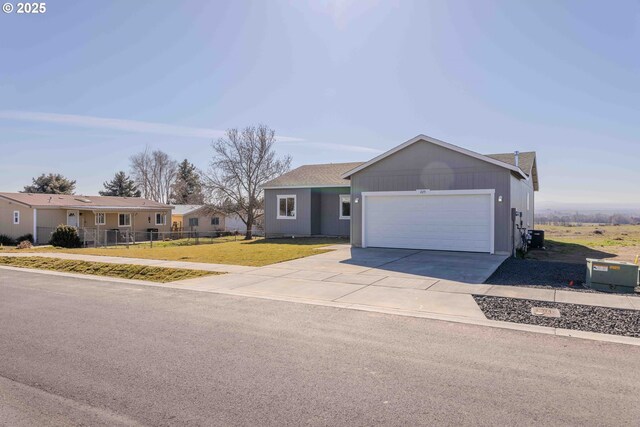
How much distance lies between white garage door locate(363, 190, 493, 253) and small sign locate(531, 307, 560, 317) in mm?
7995

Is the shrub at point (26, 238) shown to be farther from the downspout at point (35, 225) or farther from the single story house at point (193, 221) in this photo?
the single story house at point (193, 221)

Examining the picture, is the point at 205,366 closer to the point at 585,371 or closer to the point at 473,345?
the point at 473,345

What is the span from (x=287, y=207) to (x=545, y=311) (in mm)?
19366

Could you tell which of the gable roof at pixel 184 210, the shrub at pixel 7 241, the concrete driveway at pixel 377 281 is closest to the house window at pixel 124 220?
the gable roof at pixel 184 210

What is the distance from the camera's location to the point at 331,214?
25000mm

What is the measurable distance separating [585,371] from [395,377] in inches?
85.7

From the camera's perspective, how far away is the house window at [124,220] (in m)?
36.7

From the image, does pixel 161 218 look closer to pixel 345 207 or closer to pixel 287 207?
pixel 287 207

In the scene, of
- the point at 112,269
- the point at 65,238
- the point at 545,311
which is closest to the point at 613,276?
the point at 545,311

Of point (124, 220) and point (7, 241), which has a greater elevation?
point (124, 220)

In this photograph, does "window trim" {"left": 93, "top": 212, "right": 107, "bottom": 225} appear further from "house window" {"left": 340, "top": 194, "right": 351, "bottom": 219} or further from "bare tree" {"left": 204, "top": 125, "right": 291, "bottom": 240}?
"house window" {"left": 340, "top": 194, "right": 351, "bottom": 219}

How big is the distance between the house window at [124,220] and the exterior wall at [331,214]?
20827 mm

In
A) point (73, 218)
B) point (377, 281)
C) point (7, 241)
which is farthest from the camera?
point (73, 218)

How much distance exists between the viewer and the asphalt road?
3691mm
